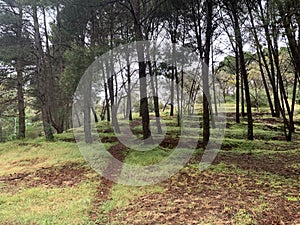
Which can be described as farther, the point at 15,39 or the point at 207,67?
the point at 15,39

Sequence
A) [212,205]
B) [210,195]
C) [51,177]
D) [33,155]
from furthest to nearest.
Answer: [33,155], [51,177], [210,195], [212,205]

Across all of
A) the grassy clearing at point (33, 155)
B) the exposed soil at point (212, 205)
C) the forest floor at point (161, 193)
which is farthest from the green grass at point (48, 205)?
the grassy clearing at point (33, 155)

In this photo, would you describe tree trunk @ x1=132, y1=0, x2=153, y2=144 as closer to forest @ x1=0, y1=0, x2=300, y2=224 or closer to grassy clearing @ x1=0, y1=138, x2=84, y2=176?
forest @ x1=0, y1=0, x2=300, y2=224

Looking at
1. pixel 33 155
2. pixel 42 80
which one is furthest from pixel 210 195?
pixel 42 80

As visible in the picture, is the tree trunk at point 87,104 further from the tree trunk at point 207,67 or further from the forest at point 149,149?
the tree trunk at point 207,67

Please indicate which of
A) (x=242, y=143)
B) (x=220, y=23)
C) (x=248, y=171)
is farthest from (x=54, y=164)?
(x=220, y=23)

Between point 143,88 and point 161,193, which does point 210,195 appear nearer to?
point 161,193

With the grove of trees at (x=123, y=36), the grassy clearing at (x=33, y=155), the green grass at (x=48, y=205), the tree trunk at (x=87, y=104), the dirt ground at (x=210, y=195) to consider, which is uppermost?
Answer: the grove of trees at (x=123, y=36)

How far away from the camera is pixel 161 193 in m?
4.70

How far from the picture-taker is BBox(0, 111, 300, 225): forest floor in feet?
12.0

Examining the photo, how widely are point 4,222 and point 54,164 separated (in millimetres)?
3742

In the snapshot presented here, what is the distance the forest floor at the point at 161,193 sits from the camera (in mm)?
3648

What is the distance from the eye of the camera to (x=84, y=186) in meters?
5.38

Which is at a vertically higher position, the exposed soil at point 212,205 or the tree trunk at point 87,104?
the tree trunk at point 87,104
